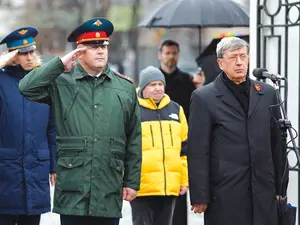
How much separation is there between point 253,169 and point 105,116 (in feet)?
3.67

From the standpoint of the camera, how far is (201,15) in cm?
1111

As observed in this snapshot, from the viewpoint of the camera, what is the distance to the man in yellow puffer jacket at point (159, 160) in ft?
28.3

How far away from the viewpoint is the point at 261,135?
6906 mm

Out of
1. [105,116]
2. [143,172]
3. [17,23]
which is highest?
[17,23]

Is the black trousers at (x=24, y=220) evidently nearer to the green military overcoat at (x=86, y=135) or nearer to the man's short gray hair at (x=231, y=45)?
the green military overcoat at (x=86, y=135)

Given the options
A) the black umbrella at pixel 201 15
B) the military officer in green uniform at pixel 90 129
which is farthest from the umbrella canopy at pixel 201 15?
the military officer in green uniform at pixel 90 129

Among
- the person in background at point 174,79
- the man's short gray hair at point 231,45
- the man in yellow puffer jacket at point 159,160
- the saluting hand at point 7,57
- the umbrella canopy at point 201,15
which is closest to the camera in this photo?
the man's short gray hair at point 231,45

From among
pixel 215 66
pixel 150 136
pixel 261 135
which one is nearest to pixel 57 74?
pixel 261 135

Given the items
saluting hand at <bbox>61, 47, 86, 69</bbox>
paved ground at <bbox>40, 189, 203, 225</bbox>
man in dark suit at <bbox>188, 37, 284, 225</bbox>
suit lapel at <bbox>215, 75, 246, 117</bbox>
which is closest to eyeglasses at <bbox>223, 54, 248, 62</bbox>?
man in dark suit at <bbox>188, 37, 284, 225</bbox>

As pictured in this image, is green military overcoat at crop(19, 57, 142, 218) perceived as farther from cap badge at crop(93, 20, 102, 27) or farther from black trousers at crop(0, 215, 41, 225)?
black trousers at crop(0, 215, 41, 225)

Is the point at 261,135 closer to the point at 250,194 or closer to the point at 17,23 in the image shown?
the point at 250,194

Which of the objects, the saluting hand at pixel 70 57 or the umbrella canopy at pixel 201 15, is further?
the umbrella canopy at pixel 201 15

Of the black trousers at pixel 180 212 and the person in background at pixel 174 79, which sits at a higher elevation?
the person in background at pixel 174 79

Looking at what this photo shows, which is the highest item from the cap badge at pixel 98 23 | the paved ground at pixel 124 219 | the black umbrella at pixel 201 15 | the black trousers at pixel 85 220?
the black umbrella at pixel 201 15
